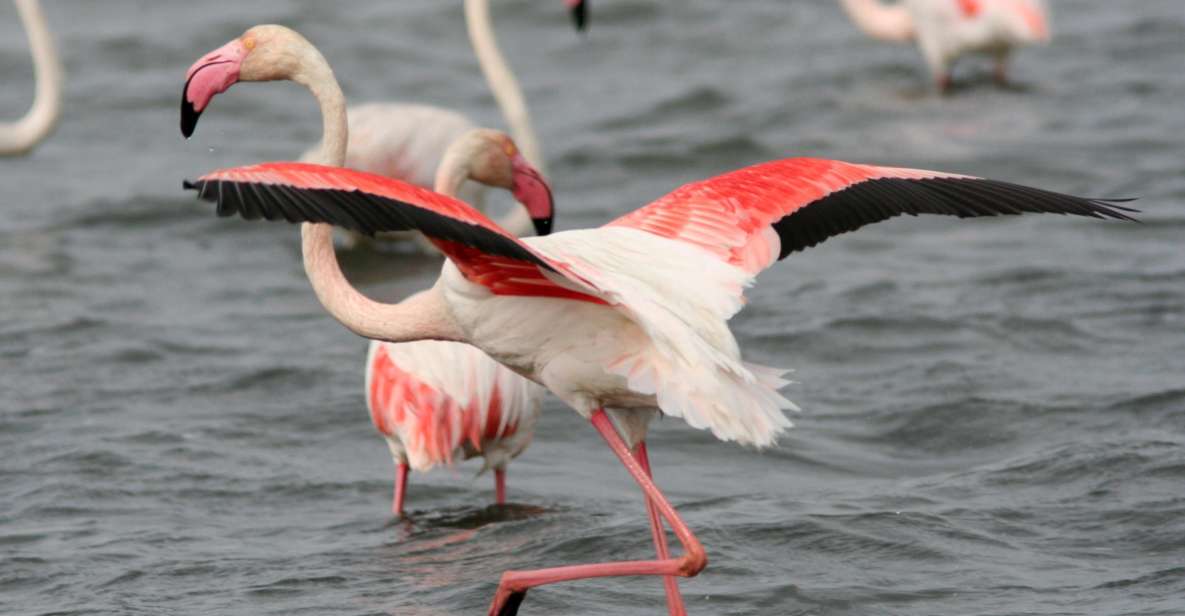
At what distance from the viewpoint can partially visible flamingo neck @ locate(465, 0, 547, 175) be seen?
9633 millimetres

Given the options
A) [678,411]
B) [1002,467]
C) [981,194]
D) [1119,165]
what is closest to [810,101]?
[1119,165]

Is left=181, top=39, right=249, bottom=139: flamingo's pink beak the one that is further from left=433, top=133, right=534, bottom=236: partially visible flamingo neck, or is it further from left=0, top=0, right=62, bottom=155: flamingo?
left=0, top=0, right=62, bottom=155: flamingo

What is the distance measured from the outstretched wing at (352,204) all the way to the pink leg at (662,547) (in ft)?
3.07

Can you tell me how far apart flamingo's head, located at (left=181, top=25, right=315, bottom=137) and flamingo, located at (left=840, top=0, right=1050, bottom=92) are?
28.3 feet

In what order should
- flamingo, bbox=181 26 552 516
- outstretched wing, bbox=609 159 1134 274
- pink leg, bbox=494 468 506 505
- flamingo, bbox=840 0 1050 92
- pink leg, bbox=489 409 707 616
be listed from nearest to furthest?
pink leg, bbox=489 409 707 616
outstretched wing, bbox=609 159 1134 274
flamingo, bbox=181 26 552 516
pink leg, bbox=494 468 506 505
flamingo, bbox=840 0 1050 92

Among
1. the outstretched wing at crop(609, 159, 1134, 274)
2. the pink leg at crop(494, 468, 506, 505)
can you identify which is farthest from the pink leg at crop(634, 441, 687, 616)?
the pink leg at crop(494, 468, 506, 505)

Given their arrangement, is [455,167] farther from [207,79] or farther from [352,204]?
[352,204]

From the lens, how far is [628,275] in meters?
4.72

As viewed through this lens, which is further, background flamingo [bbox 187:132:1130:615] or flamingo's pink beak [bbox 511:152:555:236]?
flamingo's pink beak [bbox 511:152:555:236]

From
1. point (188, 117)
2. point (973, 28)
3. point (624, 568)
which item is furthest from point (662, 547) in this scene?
point (973, 28)

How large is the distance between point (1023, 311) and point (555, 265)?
16.3 ft

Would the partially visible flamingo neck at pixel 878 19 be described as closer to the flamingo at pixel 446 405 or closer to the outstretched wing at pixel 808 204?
the flamingo at pixel 446 405

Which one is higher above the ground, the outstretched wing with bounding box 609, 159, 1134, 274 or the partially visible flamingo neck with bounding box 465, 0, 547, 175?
the partially visible flamingo neck with bounding box 465, 0, 547, 175

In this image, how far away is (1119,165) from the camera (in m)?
11.4
